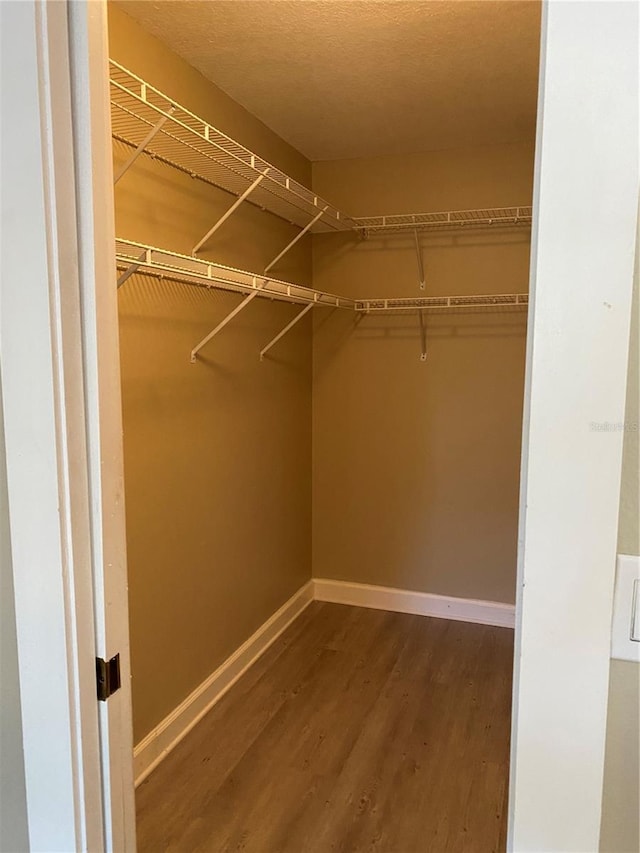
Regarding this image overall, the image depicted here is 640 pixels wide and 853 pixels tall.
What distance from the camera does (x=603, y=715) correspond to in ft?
2.18

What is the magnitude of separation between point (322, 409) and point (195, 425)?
1273 millimetres

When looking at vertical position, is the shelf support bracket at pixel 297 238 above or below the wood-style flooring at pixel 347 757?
above

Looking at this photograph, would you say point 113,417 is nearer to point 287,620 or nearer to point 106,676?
point 106,676

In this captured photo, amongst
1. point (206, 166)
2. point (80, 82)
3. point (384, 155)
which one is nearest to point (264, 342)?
point (206, 166)

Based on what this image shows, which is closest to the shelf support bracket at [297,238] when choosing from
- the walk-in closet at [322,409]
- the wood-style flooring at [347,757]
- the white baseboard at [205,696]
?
the walk-in closet at [322,409]

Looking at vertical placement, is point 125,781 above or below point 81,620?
below

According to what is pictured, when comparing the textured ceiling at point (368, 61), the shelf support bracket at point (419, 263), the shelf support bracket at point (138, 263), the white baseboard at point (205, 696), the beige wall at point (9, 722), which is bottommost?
the white baseboard at point (205, 696)

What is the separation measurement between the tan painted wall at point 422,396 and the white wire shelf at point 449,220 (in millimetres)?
62

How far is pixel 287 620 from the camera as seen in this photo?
3307 millimetres

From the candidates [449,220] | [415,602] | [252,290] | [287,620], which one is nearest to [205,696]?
[287,620]

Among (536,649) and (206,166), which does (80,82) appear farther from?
(206,166)

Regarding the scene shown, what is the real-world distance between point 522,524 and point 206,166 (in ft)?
6.34

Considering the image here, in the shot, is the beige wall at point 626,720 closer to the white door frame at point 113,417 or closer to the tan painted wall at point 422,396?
the white door frame at point 113,417

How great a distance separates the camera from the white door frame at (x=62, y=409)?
828 mm
